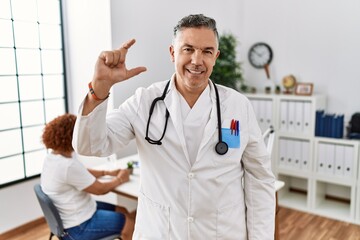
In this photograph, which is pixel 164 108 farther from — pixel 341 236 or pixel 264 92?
pixel 264 92

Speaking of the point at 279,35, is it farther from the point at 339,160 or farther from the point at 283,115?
the point at 339,160

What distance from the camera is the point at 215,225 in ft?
4.43

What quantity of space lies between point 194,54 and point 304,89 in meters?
3.26

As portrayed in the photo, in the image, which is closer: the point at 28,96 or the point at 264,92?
the point at 28,96

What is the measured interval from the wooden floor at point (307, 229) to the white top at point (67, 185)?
1.22 meters

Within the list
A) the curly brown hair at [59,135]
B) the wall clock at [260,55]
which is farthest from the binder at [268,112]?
the curly brown hair at [59,135]

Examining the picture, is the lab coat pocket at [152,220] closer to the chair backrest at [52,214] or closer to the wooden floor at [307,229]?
the chair backrest at [52,214]

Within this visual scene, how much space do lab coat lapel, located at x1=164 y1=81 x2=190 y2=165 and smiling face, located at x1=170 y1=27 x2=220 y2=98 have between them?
0.22 feet

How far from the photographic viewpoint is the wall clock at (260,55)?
4.66 meters

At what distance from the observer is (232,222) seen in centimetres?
138

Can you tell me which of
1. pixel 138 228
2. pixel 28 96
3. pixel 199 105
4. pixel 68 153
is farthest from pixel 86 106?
pixel 28 96

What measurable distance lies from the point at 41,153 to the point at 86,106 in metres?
2.95

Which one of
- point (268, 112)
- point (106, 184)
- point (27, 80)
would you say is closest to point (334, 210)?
point (268, 112)

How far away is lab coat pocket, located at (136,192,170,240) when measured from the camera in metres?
1.33
